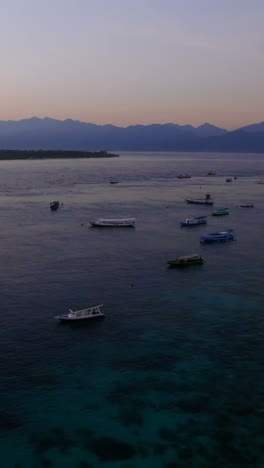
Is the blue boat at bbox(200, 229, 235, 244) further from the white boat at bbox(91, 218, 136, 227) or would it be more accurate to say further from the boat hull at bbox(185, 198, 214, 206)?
the boat hull at bbox(185, 198, 214, 206)

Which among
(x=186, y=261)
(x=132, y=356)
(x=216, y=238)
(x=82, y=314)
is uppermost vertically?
(x=216, y=238)

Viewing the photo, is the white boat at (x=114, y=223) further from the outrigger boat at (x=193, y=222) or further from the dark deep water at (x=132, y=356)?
the dark deep water at (x=132, y=356)

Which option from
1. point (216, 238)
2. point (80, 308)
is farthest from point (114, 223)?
point (80, 308)

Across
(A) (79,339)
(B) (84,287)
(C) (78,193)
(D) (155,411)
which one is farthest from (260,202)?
(D) (155,411)

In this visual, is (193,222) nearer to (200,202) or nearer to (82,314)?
(200,202)

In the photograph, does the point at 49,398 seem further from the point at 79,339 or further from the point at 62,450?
the point at 79,339

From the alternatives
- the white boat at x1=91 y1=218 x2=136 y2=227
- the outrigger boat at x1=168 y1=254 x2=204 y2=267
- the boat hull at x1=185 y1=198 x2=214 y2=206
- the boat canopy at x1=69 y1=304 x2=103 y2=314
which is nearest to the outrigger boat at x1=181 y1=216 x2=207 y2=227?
the white boat at x1=91 y1=218 x2=136 y2=227
